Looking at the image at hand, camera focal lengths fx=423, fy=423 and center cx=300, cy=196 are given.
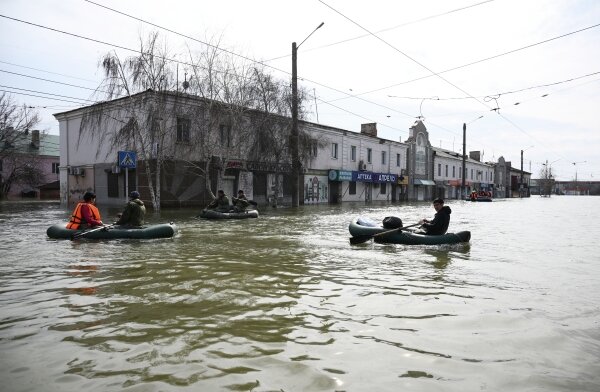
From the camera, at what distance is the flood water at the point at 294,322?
345 cm

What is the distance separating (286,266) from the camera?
8.08 m

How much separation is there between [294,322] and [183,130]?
2197cm

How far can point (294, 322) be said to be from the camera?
4.79m

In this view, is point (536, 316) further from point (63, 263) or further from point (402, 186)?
point (402, 186)

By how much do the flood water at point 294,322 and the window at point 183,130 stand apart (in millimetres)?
16035

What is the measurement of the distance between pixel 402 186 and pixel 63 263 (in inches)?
1752

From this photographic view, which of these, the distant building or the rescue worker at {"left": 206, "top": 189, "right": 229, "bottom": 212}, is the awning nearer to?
the rescue worker at {"left": 206, "top": 189, "right": 229, "bottom": 212}

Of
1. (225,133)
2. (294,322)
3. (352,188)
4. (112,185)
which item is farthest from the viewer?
(352,188)

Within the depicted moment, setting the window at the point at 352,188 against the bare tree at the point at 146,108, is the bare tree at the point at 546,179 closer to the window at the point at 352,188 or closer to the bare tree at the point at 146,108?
the window at the point at 352,188

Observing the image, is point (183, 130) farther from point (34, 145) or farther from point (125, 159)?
point (34, 145)

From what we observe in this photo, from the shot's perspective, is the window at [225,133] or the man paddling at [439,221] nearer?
the man paddling at [439,221]

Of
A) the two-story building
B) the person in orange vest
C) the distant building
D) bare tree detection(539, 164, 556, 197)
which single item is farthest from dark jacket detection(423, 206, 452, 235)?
bare tree detection(539, 164, 556, 197)

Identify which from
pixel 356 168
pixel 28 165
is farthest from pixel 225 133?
pixel 28 165

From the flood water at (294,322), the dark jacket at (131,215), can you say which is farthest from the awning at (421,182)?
the dark jacket at (131,215)
